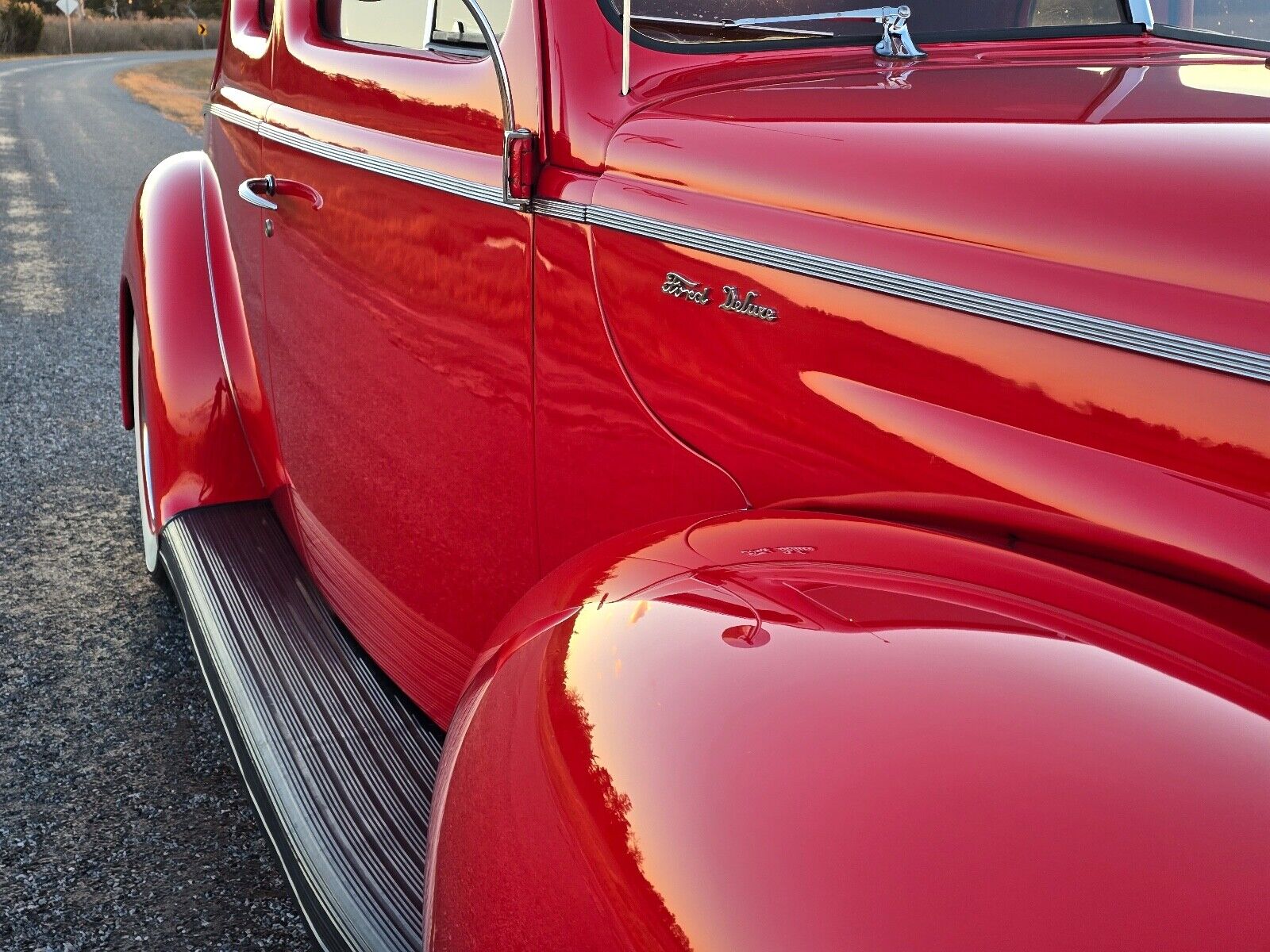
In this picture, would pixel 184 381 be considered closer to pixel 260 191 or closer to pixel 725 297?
pixel 260 191

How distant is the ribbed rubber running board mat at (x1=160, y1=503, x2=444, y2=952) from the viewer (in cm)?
148

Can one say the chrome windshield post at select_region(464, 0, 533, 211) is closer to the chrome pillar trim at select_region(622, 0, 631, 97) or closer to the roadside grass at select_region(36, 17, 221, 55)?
the chrome pillar trim at select_region(622, 0, 631, 97)

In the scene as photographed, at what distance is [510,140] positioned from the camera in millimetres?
1339

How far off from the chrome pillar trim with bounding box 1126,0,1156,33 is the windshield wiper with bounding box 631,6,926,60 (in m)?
0.28

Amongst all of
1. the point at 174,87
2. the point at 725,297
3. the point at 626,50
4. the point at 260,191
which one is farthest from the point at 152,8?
the point at 725,297

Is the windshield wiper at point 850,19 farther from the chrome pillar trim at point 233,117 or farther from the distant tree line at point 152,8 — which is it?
the distant tree line at point 152,8

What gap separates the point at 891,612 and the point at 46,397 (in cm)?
418

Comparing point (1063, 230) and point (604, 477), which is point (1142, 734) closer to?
point (1063, 230)

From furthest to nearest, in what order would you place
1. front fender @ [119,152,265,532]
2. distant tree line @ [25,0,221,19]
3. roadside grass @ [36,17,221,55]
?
distant tree line @ [25,0,221,19], roadside grass @ [36,17,221,55], front fender @ [119,152,265,532]

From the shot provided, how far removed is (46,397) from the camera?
4320mm

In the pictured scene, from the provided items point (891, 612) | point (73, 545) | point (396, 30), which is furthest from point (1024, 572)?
point (73, 545)

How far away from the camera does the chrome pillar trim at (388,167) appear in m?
1.43

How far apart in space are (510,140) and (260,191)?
0.90 m

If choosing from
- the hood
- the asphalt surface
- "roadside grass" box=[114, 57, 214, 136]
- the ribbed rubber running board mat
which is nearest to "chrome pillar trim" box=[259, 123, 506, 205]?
the hood
